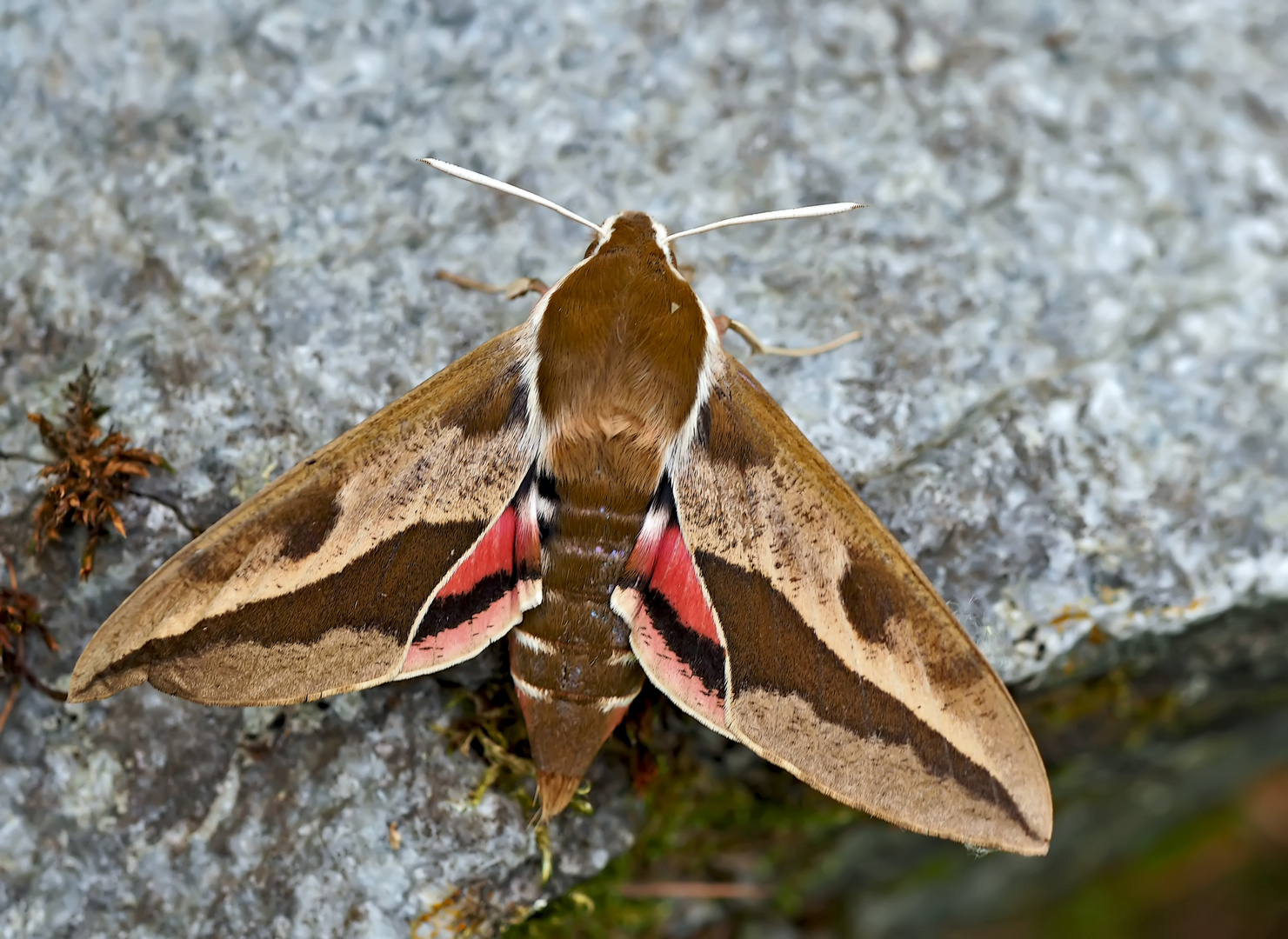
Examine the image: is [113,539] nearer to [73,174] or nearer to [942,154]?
[73,174]

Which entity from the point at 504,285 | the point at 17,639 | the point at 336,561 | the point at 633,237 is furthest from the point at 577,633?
the point at 17,639

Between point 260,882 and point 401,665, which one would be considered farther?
point 260,882

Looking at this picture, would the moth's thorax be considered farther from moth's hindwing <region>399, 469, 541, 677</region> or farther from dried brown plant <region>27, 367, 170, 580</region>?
dried brown plant <region>27, 367, 170, 580</region>

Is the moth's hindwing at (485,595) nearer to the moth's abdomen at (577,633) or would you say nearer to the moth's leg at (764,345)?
the moth's abdomen at (577,633)

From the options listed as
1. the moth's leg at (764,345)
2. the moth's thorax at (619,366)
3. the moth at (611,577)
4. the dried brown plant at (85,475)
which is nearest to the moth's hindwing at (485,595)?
the moth at (611,577)

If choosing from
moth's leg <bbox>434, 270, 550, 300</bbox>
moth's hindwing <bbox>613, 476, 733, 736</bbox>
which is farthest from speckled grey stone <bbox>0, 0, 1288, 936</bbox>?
moth's hindwing <bbox>613, 476, 733, 736</bbox>

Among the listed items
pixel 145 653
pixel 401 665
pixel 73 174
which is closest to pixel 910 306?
pixel 401 665
